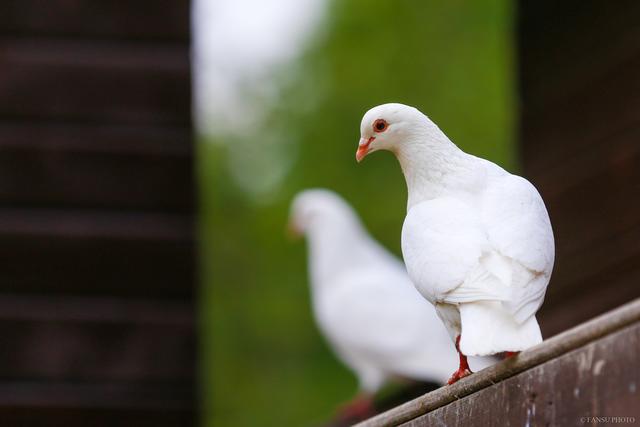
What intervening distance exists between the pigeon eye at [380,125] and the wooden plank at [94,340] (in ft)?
8.14

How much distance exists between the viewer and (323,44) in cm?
1545

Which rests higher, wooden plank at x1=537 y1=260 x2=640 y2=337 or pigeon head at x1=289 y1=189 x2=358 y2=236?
wooden plank at x1=537 y1=260 x2=640 y2=337

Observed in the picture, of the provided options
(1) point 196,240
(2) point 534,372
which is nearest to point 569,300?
(1) point 196,240

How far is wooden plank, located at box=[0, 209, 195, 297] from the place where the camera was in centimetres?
593

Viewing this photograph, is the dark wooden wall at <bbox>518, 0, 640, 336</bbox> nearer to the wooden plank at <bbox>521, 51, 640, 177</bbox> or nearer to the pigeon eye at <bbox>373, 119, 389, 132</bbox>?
the wooden plank at <bbox>521, 51, 640, 177</bbox>

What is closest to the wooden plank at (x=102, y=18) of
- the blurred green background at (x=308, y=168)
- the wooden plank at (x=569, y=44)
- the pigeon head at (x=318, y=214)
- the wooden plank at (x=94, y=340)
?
the wooden plank at (x=94, y=340)

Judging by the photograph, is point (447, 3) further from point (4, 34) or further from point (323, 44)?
point (4, 34)

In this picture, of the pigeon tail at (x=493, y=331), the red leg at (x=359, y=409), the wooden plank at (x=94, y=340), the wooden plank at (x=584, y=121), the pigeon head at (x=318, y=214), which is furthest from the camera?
the pigeon head at (x=318, y=214)

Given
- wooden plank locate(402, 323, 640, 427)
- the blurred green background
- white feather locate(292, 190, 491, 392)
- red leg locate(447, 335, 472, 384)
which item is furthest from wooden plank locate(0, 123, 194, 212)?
the blurred green background

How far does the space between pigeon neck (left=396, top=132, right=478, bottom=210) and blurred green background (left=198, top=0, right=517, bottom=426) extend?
31.8 feet

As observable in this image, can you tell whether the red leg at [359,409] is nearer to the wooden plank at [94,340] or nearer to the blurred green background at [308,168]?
the wooden plank at [94,340]

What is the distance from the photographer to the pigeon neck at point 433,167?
3586mm

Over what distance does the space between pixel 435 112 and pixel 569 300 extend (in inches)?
305

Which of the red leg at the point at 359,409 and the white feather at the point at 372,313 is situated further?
the red leg at the point at 359,409
